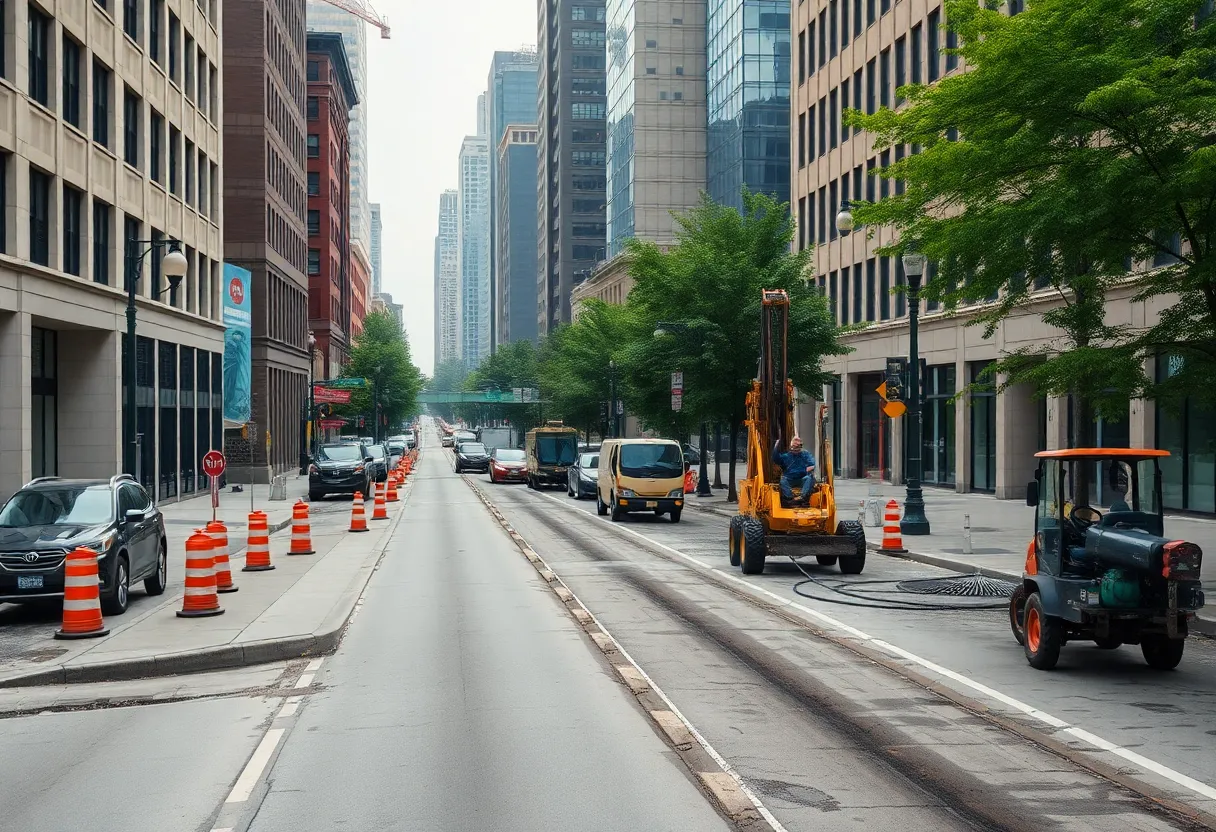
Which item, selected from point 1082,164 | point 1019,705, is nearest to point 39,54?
point 1082,164

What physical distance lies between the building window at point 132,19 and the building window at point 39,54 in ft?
23.8

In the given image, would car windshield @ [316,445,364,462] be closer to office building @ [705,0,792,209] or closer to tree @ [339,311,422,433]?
office building @ [705,0,792,209]

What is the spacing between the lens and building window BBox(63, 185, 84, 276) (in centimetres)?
3341

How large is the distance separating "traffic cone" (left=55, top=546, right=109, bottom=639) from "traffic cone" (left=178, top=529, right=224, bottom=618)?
1.38m

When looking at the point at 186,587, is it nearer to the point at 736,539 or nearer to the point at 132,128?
the point at 736,539

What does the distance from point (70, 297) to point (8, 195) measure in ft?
14.5

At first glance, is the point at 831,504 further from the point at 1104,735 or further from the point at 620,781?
the point at 620,781

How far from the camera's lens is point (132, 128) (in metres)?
39.7

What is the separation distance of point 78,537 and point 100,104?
24.7 metres

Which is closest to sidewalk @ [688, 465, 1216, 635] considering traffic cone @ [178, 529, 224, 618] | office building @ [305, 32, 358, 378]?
traffic cone @ [178, 529, 224, 618]

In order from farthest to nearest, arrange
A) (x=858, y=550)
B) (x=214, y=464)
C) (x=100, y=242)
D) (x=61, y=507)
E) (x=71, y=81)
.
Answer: (x=100, y=242)
(x=71, y=81)
(x=214, y=464)
(x=858, y=550)
(x=61, y=507)

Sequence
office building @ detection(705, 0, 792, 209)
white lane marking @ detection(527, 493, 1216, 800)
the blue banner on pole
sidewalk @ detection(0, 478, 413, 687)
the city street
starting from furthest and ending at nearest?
office building @ detection(705, 0, 792, 209)
the blue banner on pole
sidewalk @ detection(0, 478, 413, 687)
white lane marking @ detection(527, 493, 1216, 800)
the city street

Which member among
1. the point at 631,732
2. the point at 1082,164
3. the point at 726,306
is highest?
the point at 726,306

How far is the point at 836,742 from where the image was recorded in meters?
9.08
